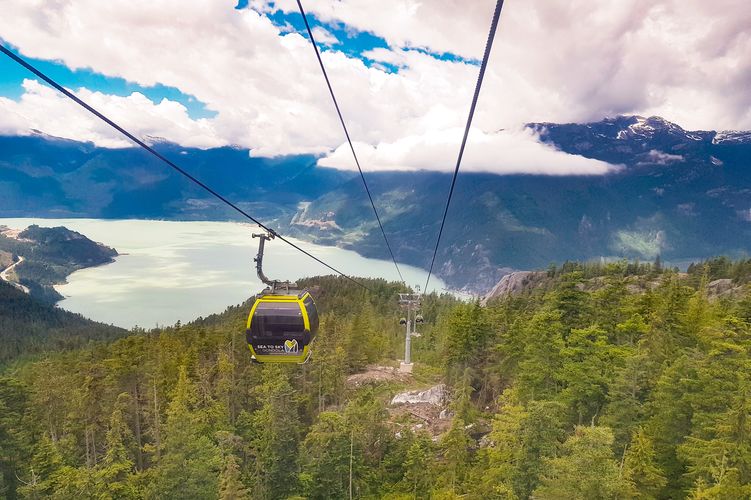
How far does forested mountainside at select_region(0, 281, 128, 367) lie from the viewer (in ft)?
475

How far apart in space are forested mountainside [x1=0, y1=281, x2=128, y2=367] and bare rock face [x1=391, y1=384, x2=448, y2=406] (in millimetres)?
142181

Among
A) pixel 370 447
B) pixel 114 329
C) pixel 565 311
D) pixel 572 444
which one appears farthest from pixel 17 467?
pixel 114 329

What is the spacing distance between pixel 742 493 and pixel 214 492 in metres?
28.3

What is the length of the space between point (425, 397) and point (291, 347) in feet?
104

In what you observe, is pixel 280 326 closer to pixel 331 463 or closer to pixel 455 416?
pixel 331 463

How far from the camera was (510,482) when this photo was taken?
20.3 metres

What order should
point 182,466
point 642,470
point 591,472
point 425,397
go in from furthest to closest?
point 425,397 < point 182,466 < point 642,470 < point 591,472

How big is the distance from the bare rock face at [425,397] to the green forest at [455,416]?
1315 mm

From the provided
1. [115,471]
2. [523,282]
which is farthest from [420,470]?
[523,282]

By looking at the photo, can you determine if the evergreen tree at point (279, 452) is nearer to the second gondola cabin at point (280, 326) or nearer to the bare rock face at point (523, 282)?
the second gondola cabin at point (280, 326)

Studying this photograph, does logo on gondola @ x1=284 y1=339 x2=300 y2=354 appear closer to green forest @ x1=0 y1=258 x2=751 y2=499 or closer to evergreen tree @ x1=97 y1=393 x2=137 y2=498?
green forest @ x1=0 y1=258 x2=751 y2=499

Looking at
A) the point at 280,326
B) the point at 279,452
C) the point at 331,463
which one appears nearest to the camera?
the point at 280,326

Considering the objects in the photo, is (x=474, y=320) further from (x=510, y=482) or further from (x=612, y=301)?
(x=510, y=482)

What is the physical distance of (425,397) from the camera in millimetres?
42281
